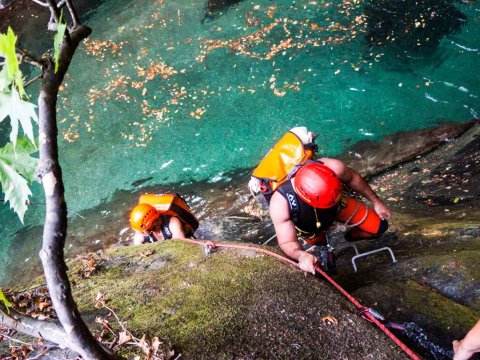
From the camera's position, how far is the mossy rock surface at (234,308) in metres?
2.70

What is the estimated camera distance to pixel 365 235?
576 centimetres

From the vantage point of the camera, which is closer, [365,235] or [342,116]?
[365,235]

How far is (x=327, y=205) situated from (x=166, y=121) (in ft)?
28.0

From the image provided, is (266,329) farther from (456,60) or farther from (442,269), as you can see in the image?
(456,60)

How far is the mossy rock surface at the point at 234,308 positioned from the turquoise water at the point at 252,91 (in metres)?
6.59

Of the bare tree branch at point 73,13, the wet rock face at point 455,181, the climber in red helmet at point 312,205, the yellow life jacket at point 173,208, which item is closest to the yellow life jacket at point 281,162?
the climber in red helmet at point 312,205

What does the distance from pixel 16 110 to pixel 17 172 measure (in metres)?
0.25

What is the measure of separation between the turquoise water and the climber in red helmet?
443 cm

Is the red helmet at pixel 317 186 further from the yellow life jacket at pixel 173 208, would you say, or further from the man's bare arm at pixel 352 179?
the yellow life jacket at pixel 173 208

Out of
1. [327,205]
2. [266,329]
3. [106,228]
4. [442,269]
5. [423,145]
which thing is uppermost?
[266,329]

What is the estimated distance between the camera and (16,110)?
1405 mm

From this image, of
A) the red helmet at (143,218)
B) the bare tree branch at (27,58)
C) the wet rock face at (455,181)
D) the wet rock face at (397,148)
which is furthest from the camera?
the wet rock face at (397,148)

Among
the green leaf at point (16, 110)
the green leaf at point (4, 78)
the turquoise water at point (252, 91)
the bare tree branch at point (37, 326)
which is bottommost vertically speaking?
the turquoise water at point (252, 91)

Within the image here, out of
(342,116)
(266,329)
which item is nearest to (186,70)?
(342,116)
